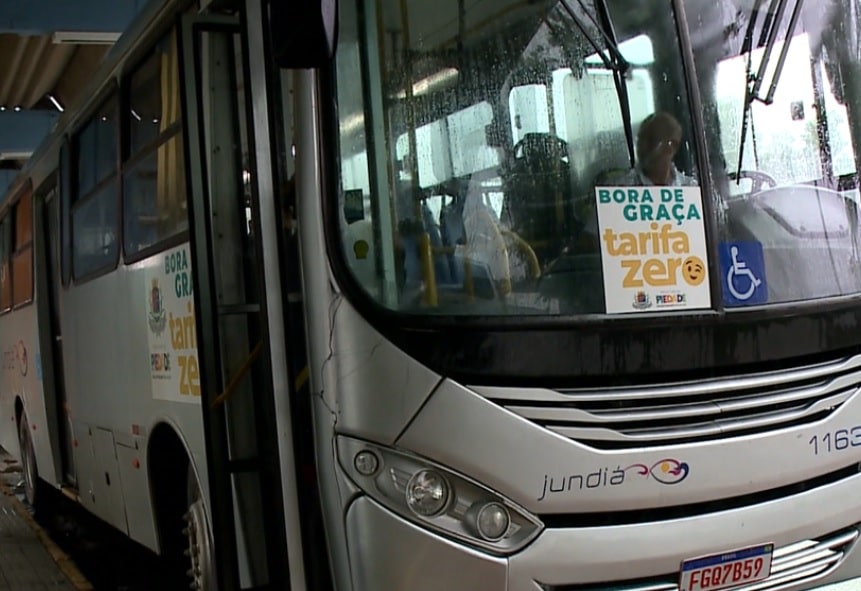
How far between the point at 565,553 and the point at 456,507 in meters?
0.35

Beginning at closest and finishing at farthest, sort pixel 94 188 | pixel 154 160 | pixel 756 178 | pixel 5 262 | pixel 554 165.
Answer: pixel 554 165 → pixel 756 178 → pixel 154 160 → pixel 94 188 → pixel 5 262

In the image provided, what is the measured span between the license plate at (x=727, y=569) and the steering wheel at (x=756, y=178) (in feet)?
3.87

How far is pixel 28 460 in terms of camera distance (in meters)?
9.28

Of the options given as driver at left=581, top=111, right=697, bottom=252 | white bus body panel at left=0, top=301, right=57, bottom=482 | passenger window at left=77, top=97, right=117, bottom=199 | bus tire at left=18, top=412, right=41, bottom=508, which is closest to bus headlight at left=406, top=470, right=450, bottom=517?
driver at left=581, top=111, right=697, bottom=252

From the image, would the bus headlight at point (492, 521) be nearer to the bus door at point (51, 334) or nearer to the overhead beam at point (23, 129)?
the bus door at point (51, 334)

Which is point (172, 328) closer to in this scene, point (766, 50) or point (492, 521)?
point (492, 521)

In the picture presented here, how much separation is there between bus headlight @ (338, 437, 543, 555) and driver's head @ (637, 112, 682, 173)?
1.17 m

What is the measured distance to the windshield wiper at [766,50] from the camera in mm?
3611

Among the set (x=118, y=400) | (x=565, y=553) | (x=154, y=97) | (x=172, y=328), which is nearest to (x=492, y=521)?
(x=565, y=553)

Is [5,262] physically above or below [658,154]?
above

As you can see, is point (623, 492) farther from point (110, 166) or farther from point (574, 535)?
point (110, 166)

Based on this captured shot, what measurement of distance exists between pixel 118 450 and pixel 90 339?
81cm

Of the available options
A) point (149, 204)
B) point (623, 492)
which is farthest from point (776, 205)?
point (149, 204)

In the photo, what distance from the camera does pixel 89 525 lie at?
8.74m
